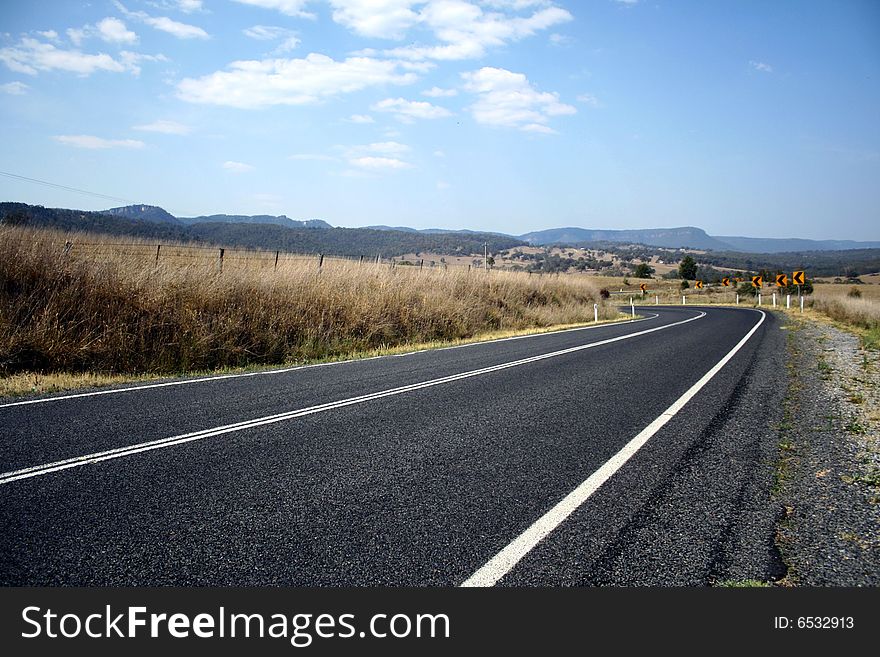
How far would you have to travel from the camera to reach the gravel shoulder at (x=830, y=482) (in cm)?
331

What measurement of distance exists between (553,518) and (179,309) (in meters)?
10.3

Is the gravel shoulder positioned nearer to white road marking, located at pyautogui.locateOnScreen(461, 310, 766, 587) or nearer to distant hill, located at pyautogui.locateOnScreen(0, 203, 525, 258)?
white road marking, located at pyautogui.locateOnScreen(461, 310, 766, 587)

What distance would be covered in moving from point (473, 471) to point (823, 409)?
207 inches

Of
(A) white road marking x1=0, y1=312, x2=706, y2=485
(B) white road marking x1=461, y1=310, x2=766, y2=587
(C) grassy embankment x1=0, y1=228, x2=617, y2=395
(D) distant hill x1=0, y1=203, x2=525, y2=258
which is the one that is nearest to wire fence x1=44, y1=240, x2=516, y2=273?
(C) grassy embankment x1=0, y1=228, x2=617, y2=395

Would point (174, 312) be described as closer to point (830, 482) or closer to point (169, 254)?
point (169, 254)

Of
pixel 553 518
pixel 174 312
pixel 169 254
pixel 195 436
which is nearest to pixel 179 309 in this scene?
pixel 174 312

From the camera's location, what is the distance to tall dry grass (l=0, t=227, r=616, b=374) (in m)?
10.1

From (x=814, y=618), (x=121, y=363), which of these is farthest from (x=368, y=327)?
(x=814, y=618)

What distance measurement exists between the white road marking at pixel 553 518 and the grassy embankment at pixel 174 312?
7.60 metres

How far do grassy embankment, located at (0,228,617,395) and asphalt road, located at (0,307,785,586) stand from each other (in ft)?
8.65

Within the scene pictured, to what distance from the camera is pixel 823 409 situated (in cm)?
739

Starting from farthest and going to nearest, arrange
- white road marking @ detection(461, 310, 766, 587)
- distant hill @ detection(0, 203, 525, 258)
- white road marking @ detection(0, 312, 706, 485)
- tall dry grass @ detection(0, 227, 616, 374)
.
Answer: distant hill @ detection(0, 203, 525, 258), tall dry grass @ detection(0, 227, 616, 374), white road marking @ detection(0, 312, 706, 485), white road marking @ detection(461, 310, 766, 587)

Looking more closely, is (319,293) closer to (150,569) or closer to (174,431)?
(174,431)

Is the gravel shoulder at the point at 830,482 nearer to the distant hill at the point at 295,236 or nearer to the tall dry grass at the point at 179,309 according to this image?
the tall dry grass at the point at 179,309
